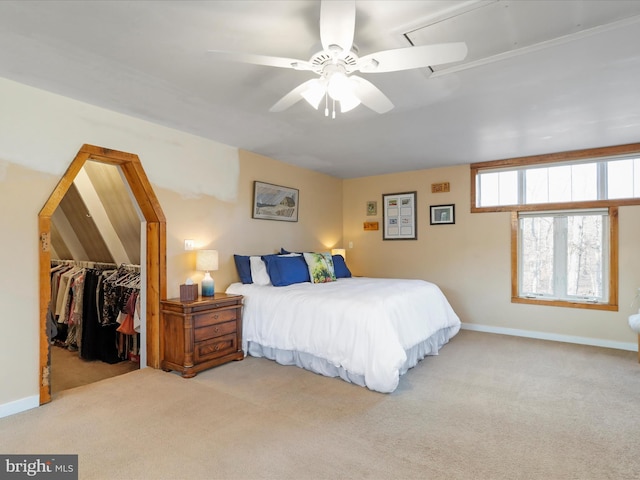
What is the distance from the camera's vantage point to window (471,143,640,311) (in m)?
4.22

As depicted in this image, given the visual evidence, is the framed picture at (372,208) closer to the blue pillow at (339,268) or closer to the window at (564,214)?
the blue pillow at (339,268)

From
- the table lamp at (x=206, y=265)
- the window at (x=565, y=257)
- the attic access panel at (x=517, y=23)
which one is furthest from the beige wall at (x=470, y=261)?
the attic access panel at (x=517, y=23)

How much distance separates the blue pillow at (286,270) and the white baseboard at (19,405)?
229 centimetres

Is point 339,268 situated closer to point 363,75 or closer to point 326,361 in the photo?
point 326,361

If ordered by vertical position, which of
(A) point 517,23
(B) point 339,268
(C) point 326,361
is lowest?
(C) point 326,361

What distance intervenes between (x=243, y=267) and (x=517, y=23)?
3.42 m

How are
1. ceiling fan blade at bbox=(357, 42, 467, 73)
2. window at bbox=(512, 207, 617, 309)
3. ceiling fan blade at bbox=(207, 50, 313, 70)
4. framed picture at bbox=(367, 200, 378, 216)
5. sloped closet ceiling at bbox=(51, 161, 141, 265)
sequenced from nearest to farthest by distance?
ceiling fan blade at bbox=(357, 42, 467, 73) → ceiling fan blade at bbox=(207, 50, 313, 70) → sloped closet ceiling at bbox=(51, 161, 141, 265) → window at bbox=(512, 207, 617, 309) → framed picture at bbox=(367, 200, 378, 216)

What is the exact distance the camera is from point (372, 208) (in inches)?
238

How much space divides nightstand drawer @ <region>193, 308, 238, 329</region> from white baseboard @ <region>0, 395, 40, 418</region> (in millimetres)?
1228

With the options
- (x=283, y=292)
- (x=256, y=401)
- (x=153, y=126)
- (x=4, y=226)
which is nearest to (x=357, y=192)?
(x=283, y=292)

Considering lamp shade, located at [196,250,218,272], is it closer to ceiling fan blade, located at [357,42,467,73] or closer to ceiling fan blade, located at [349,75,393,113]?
ceiling fan blade, located at [349,75,393,113]

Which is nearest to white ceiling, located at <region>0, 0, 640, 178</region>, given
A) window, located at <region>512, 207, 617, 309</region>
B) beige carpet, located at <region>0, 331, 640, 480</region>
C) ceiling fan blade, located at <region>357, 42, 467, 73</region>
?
ceiling fan blade, located at <region>357, 42, 467, 73</region>

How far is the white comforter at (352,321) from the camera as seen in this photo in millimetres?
2934

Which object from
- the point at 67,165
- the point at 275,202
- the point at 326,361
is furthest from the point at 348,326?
the point at 67,165
